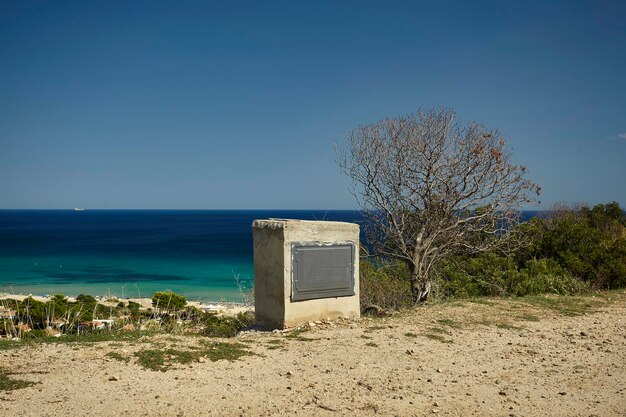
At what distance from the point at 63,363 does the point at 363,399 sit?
11.4 feet

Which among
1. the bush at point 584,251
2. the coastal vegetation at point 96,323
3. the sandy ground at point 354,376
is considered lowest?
the coastal vegetation at point 96,323

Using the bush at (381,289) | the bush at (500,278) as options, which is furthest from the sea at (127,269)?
the bush at (500,278)

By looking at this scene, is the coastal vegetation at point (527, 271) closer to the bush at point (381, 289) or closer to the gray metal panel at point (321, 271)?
the bush at point (381, 289)

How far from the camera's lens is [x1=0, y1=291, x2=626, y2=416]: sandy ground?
15.7 ft

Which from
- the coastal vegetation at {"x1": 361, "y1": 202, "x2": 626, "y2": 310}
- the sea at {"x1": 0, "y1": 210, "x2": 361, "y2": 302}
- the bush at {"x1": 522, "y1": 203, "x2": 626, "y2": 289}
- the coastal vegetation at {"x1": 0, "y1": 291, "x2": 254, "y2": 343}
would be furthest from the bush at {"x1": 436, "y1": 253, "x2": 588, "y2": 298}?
the sea at {"x1": 0, "y1": 210, "x2": 361, "y2": 302}

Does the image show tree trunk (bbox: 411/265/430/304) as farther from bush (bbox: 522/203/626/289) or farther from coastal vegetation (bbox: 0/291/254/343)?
bush (bbox: 522/203/626/289)

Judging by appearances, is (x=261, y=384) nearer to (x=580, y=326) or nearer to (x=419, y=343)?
(x=419, y=343)

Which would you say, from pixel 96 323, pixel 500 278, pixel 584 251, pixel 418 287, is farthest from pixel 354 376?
pixel 584 251

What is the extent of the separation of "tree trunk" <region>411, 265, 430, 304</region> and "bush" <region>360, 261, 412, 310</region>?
0.29m

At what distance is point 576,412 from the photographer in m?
4.86

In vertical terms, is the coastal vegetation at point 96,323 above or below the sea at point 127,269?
above

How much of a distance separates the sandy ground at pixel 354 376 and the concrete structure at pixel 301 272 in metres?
0.51

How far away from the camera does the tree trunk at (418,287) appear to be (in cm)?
1248

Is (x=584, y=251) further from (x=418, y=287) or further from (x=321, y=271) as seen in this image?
(x=321, y=271)
